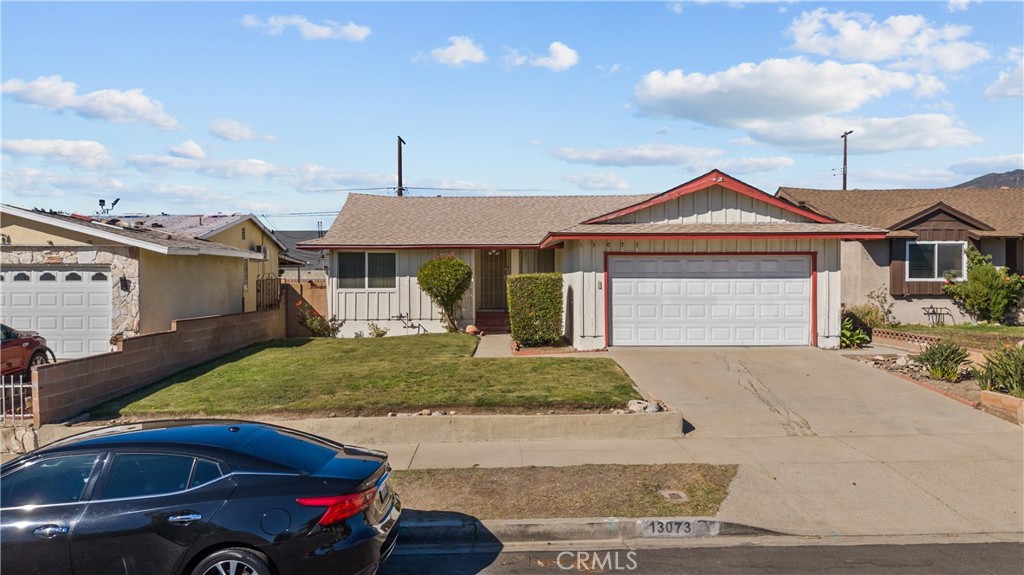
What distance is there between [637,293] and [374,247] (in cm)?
840

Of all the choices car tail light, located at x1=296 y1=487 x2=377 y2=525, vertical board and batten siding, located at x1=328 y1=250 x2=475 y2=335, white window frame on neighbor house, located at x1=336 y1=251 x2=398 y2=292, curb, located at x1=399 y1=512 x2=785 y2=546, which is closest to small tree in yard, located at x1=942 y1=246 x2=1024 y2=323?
vertical board and batten siding, located at x1=328 y1=250 x2=475 y2=335

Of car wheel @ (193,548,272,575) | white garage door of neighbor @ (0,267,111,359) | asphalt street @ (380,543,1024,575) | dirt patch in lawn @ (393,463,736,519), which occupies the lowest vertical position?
asphalt street @ (380,543,1024,575)

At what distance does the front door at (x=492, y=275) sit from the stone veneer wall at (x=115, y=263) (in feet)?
33.0

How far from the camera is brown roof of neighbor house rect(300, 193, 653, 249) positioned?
2078cm

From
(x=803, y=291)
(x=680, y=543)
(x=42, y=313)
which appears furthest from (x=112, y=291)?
(x=803, y=291)

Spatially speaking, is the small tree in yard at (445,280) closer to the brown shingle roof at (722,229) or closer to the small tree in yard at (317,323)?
the small tree in yard at (317,323)

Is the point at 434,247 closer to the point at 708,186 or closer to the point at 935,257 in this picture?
the point at 708,186

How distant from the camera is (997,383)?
11.3 meters

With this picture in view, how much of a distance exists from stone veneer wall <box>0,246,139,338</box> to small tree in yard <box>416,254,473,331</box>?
287 inches

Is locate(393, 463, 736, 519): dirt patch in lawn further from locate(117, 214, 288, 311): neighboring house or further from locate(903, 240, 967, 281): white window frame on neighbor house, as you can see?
locate(903, 240, 967, 281): white window frame on neighbor house

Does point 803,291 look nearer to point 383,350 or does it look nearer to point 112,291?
point 383,350

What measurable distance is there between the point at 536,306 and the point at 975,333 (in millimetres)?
11860

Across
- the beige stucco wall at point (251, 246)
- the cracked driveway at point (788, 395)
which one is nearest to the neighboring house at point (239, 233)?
the beige stucco wall at point (251, 246)

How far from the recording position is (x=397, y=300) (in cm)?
2073
